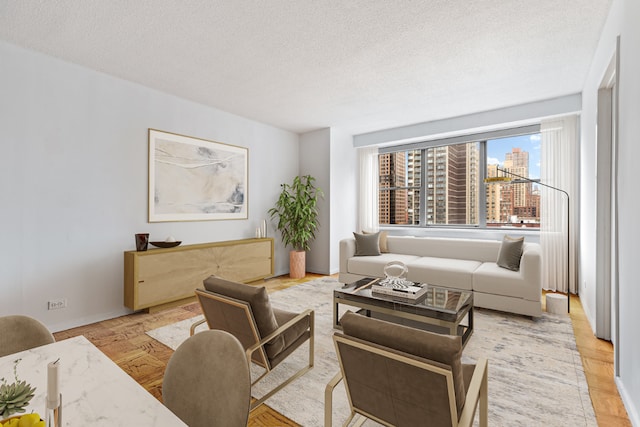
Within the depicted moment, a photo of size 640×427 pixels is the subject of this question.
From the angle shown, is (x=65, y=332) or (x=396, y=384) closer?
(x=396, y=384)

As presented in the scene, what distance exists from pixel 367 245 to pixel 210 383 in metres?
4.01

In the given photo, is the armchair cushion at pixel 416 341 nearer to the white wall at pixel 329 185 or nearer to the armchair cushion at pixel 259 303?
the armchair cushion at pixel 259 303

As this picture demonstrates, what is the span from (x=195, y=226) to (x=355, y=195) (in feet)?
11.0

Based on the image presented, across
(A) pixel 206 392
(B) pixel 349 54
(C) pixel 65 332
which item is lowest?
(C) pixel 65 332

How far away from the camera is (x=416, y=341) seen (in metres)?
1.28

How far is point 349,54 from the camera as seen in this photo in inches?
122

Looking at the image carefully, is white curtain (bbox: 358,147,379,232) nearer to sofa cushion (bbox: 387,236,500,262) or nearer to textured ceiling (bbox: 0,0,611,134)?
sofa cushion (bbox: 387,236,500,262)

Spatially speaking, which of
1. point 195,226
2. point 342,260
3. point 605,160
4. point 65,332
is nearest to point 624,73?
point 605,160

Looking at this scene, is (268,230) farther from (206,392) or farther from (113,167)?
(206,392)

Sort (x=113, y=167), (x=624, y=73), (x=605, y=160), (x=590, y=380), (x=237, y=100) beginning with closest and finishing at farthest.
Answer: (x=624, y=73) < (x=590, y=380) < (x=605, y=160) < (x=113, y=167) < (x=237, y=100)

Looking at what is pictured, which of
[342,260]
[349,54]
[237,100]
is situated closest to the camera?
[349,54]

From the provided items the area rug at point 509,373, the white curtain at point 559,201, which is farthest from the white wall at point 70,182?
the white curtain at point 559,201

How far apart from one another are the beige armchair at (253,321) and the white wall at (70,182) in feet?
6.85

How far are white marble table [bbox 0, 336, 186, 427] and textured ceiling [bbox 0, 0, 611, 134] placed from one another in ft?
7.94
